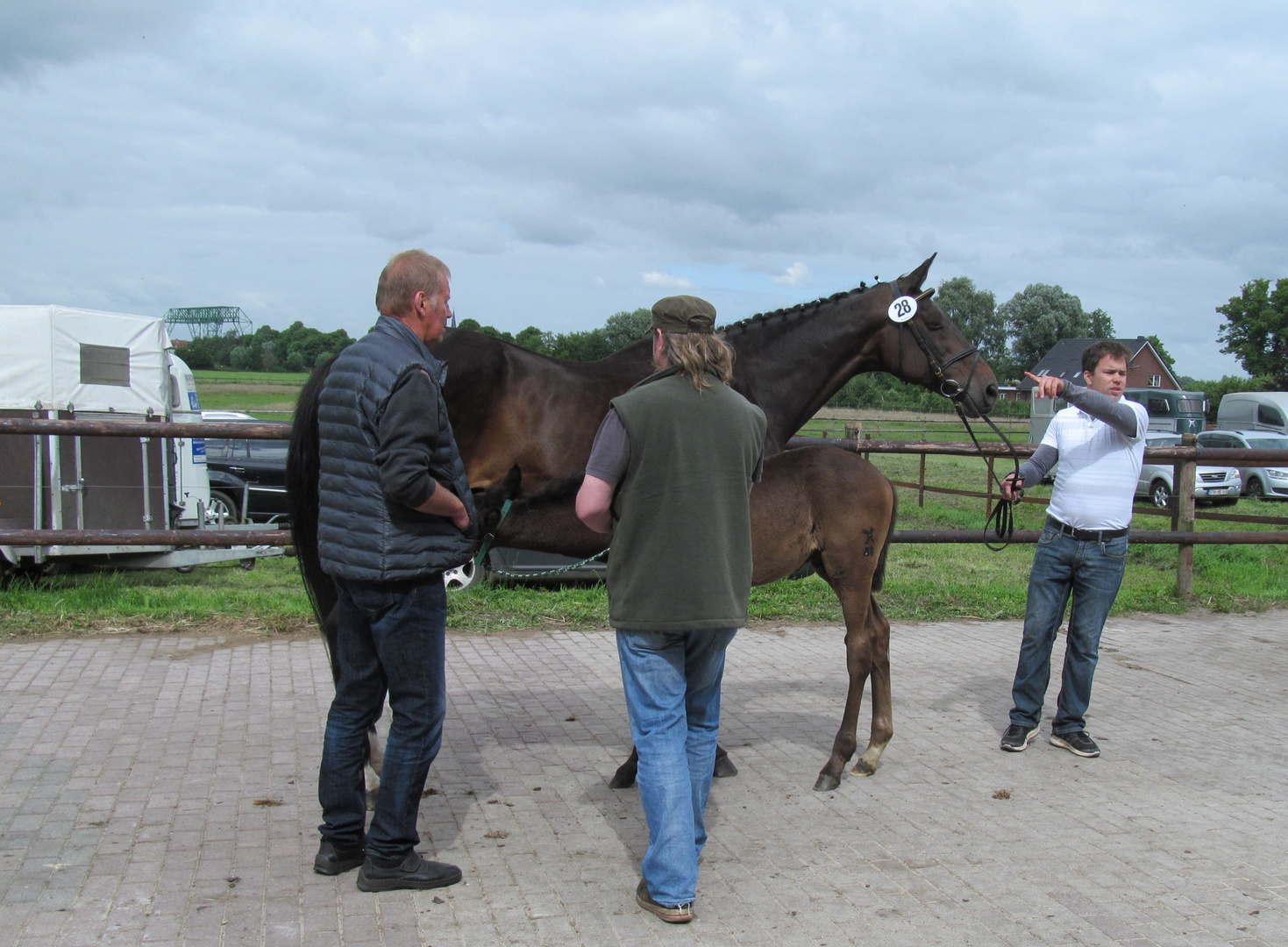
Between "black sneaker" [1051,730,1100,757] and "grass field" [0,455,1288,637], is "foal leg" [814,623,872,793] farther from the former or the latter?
"grass field" [0,455,1288,637]

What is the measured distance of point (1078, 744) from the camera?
16.0 ft

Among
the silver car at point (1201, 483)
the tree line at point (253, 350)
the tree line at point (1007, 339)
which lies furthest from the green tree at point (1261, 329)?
the tree line at point (253, 350)

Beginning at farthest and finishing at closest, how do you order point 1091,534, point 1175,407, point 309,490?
1. point 1175,407
2. point 1091,534
3. point 309,490

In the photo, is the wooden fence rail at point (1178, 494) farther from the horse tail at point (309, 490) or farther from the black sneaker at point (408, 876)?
the black sneaker at point (408, 876)

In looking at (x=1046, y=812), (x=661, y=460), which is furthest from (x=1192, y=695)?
(x=661, y=460)

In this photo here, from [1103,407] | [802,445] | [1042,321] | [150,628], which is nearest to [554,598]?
[150,628]

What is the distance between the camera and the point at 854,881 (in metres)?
3.41

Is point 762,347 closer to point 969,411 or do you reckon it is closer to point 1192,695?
point 969,411

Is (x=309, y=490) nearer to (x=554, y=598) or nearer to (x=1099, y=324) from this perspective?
(x=554, y=598)

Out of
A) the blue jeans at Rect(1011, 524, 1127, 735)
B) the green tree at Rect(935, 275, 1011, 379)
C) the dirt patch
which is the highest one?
the green tree at Rect(935, 275, 1011, 379)

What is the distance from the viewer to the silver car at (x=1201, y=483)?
806 inches

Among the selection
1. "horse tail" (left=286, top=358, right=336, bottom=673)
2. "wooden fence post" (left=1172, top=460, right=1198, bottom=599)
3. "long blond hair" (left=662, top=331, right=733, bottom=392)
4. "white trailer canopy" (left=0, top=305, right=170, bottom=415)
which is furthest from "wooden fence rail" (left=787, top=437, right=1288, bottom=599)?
"white trailer canopy" (left=0, top=305, right=170, bottom=415)

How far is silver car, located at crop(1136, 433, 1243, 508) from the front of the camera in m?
20.5

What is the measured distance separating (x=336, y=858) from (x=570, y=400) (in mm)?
2002
